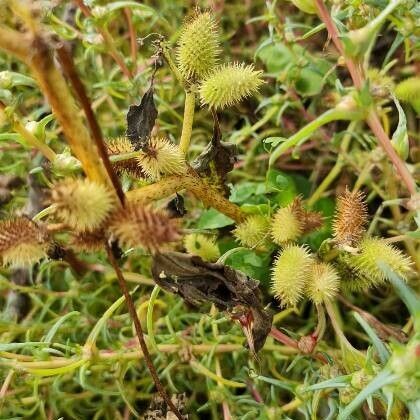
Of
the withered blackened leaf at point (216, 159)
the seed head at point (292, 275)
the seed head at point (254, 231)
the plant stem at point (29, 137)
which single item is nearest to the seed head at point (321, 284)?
the seed head at point (292, 275)

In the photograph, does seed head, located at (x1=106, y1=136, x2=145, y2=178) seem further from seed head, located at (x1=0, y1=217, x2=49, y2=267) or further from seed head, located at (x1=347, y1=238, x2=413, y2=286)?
seed head, located at (x1=347, y1=238, x2=413, y2=286)

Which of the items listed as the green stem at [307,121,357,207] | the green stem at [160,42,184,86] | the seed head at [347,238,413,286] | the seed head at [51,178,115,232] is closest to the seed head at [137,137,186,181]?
the green stem at [160,42,184,86]

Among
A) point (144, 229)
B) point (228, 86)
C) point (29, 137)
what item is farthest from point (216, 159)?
point (144, 229)

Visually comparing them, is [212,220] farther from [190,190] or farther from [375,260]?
[375,260]

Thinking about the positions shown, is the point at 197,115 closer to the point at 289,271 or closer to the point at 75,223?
the point at 289,271

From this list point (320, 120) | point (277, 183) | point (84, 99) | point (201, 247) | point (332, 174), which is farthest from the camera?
point (332, 174)

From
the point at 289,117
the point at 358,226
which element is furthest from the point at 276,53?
the point at 358,226
